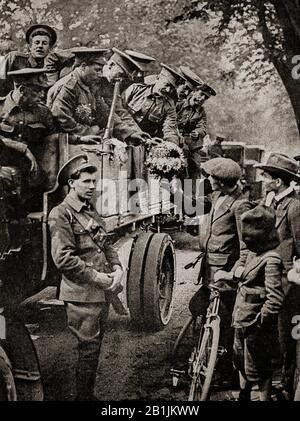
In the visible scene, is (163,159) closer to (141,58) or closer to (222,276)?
(141,58)

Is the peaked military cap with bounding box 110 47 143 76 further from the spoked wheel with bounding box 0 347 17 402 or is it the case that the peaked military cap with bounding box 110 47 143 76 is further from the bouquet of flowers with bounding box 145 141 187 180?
the spoked wheel with bounding box 0 347 17 402

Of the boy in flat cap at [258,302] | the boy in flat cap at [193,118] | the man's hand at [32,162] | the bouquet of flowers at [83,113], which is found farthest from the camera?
the boy in flat cap at [193,118]

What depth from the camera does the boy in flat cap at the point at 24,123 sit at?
135 inches

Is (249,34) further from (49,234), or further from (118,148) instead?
(49,234)

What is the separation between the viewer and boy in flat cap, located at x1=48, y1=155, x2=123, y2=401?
3.38 metres

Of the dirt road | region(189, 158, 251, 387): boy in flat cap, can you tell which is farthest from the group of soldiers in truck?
the dirt road

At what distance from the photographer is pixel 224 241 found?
3459mm

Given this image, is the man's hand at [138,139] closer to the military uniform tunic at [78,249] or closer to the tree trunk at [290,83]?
the military uniform tunic at [78,249]

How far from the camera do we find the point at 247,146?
3.59 metres

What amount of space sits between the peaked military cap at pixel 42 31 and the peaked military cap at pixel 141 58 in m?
0.46

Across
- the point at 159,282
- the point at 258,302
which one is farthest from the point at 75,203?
the point at 258,302

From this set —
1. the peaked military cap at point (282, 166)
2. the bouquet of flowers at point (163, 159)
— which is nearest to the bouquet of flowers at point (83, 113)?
the bouquet of flowers at point (163, 159)

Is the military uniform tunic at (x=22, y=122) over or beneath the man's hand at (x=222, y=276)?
over

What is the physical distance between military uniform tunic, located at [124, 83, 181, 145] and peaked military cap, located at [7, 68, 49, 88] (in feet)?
1.78
